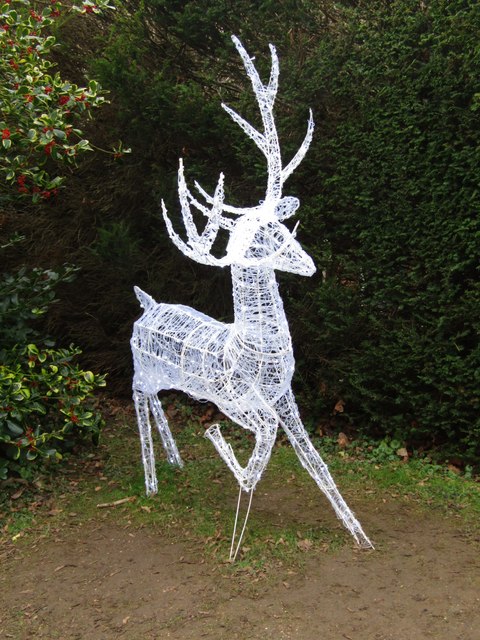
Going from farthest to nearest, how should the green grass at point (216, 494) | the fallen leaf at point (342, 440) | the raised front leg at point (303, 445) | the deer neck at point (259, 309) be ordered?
the fallen leaf at point (342, 440) < the green grass at point (216, 494) < the raised front leg at point (303, 445) < the deer neck at point (259, 309)

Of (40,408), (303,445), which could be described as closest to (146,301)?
(40,408)

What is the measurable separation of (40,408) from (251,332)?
212 cm

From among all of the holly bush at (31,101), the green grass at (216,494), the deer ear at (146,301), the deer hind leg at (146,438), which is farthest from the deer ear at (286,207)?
the green grass at (216,494)

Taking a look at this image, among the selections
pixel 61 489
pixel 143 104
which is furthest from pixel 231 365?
pixel 143 104

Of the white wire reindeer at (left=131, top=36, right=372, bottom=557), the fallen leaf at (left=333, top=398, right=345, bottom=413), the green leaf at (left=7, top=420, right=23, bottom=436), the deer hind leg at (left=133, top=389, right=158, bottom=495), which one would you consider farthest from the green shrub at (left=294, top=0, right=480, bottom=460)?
the green leaf at (left=7, top=420, right=23, bottom=436)

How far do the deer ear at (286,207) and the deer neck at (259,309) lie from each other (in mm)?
300

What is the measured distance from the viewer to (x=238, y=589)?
3582 millimetres

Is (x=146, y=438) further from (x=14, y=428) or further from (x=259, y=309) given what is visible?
(x=259, y=309)

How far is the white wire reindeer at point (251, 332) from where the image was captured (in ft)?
11.0

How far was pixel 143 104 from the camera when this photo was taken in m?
5.80

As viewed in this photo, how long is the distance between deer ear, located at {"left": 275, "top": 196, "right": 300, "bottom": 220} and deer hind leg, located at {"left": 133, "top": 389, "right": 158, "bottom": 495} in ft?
5.86

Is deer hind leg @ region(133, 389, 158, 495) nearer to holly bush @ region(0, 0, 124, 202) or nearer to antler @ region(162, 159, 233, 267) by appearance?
antler @ region(162, 159, 233, 267)

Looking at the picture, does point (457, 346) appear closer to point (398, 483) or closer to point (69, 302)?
point (398, 483)

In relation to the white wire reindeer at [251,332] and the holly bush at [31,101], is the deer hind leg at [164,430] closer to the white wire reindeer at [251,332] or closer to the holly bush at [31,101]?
the white wire reindeer at [251,332]
